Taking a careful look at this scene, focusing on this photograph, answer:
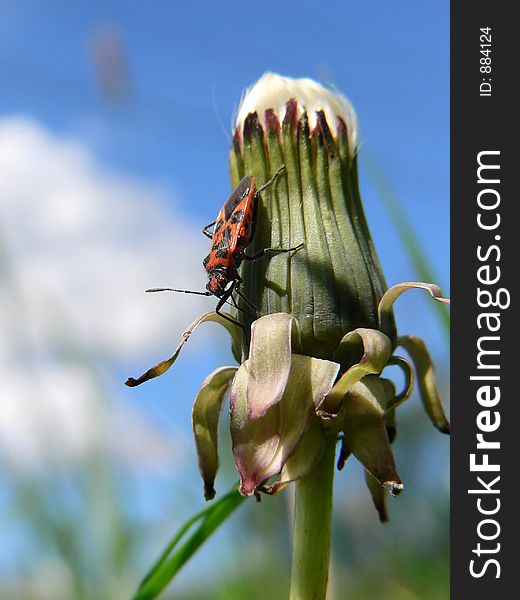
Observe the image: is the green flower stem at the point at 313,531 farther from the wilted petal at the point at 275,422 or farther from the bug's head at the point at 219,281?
the bug's head at the point at 219,281

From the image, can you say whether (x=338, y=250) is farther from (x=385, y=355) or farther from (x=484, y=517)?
(x=484, y=517)

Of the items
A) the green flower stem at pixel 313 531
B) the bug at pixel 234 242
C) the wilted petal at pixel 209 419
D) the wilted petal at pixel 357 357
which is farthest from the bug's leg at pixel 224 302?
the green flower stem at pixel 313 531

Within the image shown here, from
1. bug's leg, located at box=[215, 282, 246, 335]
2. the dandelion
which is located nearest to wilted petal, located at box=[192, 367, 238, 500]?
the dandelion

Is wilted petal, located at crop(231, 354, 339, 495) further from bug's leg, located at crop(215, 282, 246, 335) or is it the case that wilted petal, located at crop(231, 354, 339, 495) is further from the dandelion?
bug's leg, located at crop(215, 282, 246, 335)

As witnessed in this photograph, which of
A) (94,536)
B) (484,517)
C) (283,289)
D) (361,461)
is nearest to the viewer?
(361,461)

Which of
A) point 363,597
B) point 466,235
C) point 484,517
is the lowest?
point 363,597

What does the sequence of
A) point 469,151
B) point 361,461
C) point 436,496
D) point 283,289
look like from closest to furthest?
point 361,461, point 283,289, point 469,151, point 436,496

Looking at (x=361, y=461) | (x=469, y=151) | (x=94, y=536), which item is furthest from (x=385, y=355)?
(x=94, y=536)
